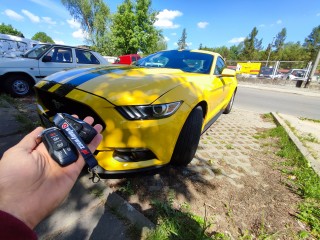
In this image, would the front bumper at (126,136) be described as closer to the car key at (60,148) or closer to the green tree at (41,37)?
the car key at (60,148)

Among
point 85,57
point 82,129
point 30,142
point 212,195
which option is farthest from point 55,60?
point 212,195

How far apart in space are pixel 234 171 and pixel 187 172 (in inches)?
26.2

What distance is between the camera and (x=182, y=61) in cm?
322

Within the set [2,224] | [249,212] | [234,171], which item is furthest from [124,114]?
[234,171]

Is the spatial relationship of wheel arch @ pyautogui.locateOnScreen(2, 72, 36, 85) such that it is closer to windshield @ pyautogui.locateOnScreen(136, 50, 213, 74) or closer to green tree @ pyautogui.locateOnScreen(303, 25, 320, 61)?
windshield @ pyautogui.locateOnScreen(136, 50, 213, 74)

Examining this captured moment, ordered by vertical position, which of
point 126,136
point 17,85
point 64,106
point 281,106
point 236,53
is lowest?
point 281,106

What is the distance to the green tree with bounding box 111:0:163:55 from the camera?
2278 centimetres

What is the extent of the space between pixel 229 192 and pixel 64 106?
1.94 m

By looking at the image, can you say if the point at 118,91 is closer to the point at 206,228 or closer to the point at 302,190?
the point at 206,228

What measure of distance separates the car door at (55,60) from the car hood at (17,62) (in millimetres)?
184

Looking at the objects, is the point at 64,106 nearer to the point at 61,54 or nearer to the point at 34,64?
the point at 34,64

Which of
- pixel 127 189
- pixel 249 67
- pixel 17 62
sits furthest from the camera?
pixel 249 67

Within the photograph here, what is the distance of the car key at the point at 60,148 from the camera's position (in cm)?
103

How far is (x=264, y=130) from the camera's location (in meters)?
4.42
